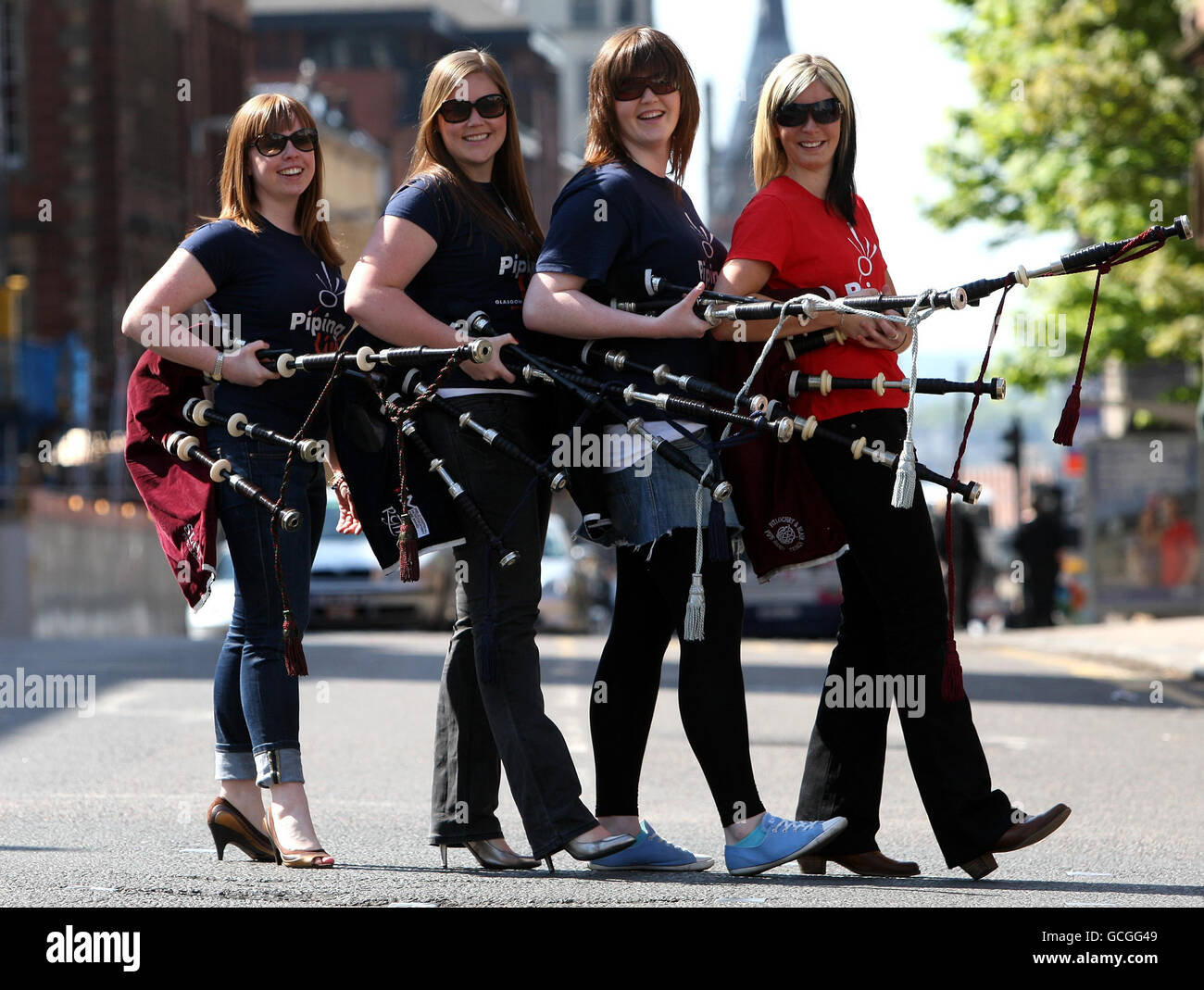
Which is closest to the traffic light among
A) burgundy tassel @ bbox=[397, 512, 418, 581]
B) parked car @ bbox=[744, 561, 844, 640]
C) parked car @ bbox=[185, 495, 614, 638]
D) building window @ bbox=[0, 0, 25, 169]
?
parked car @ bbox=[744, 561, 844, 640]

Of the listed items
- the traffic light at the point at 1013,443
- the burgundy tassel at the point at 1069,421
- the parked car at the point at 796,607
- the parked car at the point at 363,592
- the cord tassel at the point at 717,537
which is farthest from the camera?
the traffic light at the point at 1013,443

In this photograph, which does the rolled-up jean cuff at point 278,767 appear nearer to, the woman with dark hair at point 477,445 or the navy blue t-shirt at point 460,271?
the woman with dark hair at point 477,445

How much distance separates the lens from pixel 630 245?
6.03 m

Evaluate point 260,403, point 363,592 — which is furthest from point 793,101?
point 363,592

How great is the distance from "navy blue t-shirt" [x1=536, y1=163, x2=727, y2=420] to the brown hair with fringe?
0.08 meters

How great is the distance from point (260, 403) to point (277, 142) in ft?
2.30

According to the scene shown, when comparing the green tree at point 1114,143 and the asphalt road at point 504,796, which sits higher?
the green tree at point 1114,143

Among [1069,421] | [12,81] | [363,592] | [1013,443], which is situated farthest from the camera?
[12,81]

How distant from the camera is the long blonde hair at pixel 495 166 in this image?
6105mm

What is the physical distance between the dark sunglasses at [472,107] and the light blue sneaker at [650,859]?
188 cm

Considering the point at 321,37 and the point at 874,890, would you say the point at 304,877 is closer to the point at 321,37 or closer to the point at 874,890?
the point at 874,890

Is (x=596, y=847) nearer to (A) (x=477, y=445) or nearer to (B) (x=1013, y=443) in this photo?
(A) (x=477, y=445)

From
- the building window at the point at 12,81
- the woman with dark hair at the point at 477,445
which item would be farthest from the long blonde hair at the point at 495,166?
the building window at the point at 12,81

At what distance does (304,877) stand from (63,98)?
165 feet
